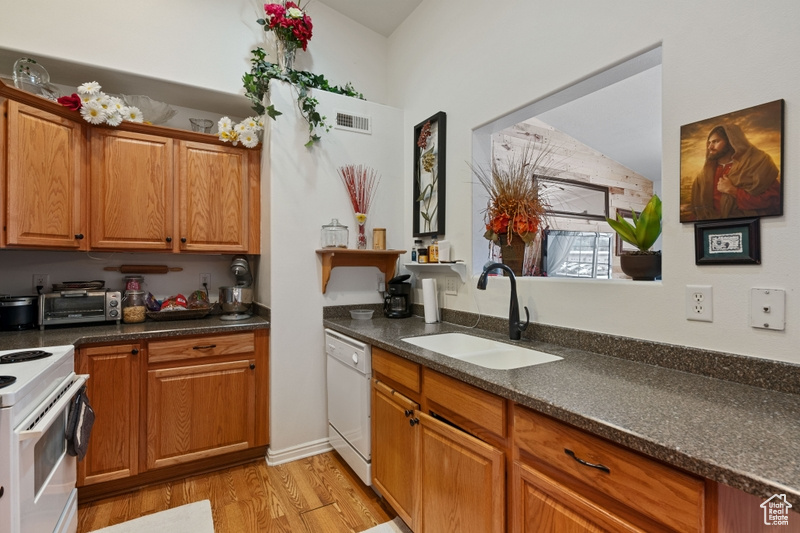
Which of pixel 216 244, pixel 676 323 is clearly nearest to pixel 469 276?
pixel 676 323

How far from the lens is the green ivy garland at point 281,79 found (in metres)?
2.41

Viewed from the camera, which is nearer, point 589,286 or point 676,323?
point 676,323

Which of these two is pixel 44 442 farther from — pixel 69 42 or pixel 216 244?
pixel 69 42

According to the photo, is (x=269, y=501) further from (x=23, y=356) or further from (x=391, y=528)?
(x=23, y=356)

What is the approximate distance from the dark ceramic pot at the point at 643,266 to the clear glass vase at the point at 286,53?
2308 millimetres

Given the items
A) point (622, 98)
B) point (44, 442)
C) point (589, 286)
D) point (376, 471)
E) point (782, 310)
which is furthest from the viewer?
point (622, 98)

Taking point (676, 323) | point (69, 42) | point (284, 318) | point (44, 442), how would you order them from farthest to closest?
point (284, 318) < point (69, 42) < point (44, 442) < point (676, 323)

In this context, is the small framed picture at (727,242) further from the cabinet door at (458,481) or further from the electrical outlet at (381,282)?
the electrical outlet at (381,282)

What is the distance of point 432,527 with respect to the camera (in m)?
1.43

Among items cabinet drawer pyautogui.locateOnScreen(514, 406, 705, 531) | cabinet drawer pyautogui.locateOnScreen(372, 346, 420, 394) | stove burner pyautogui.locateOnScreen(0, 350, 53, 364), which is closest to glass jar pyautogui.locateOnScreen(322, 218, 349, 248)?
cabinet drawer pyautogui.locateOnScreen(372, 346, 420, 394)

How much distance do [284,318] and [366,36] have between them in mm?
2351

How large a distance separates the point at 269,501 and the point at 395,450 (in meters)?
0.87

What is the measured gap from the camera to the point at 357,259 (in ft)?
8.71

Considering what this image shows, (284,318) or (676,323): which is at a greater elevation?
(676,323)
